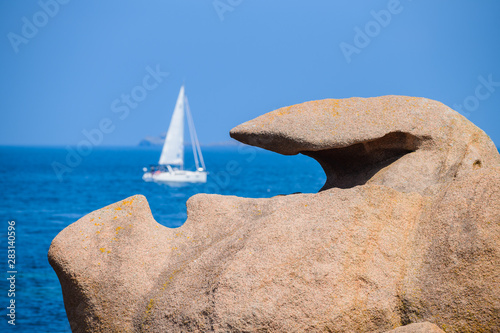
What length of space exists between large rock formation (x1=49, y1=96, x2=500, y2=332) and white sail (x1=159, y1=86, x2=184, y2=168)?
195 feet

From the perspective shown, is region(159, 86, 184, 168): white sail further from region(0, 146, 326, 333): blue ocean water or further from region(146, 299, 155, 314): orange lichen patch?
region(146, 299, 155, 314): orange lichen patch

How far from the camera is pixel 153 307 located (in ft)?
25.4

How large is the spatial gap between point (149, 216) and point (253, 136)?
1951 millimetres

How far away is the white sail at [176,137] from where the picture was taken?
68.1 metres

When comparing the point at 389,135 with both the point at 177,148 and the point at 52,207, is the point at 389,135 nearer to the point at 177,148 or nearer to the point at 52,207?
the point at 52,207

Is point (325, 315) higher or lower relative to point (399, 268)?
lower

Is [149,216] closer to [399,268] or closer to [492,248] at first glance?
[399,268]

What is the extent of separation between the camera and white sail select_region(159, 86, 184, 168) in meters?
68.1

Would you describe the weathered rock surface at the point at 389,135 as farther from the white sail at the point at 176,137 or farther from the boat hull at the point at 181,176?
the boat hull at the point at 181,176

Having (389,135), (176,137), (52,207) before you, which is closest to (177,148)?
(176,137)

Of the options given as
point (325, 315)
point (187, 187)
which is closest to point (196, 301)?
point (325, 315)

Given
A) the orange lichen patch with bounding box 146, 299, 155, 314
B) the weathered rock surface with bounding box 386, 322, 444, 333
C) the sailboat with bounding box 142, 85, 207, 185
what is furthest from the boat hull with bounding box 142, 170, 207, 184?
the weathered rock surface with bounding box 386, 322, 444, 333

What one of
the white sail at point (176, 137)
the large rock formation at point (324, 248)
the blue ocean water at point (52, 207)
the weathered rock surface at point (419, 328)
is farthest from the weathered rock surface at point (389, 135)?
the white sail at point (176, 137)

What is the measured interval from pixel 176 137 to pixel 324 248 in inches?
2467
